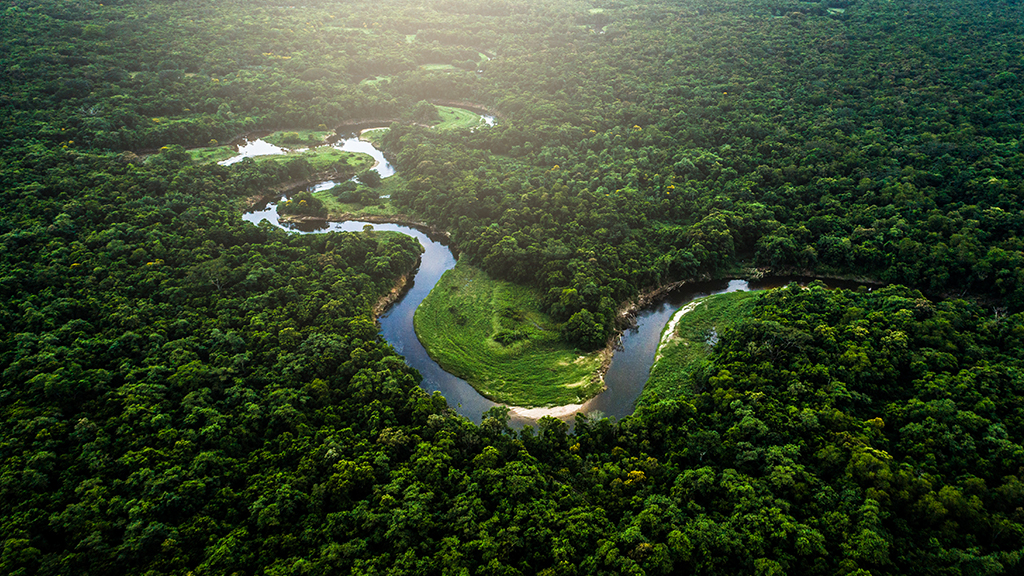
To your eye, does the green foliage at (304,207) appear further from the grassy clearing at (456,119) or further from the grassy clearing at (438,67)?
the grassy clearing at (438,67)

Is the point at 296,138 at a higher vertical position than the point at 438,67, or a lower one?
lower

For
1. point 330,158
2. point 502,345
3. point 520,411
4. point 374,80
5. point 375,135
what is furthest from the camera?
point 374,80

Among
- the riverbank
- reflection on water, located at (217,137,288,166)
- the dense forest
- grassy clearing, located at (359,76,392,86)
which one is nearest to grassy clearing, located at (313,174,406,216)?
the dense forest

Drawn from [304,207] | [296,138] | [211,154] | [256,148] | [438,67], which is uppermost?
[438,67]

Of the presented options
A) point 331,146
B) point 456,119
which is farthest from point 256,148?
point 456,119

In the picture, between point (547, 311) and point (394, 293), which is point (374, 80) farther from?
point (547, 311)

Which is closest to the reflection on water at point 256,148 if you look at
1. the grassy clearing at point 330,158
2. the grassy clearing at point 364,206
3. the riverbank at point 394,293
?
the grassy clearing at point 330,158

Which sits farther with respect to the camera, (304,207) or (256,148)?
(256,148)
